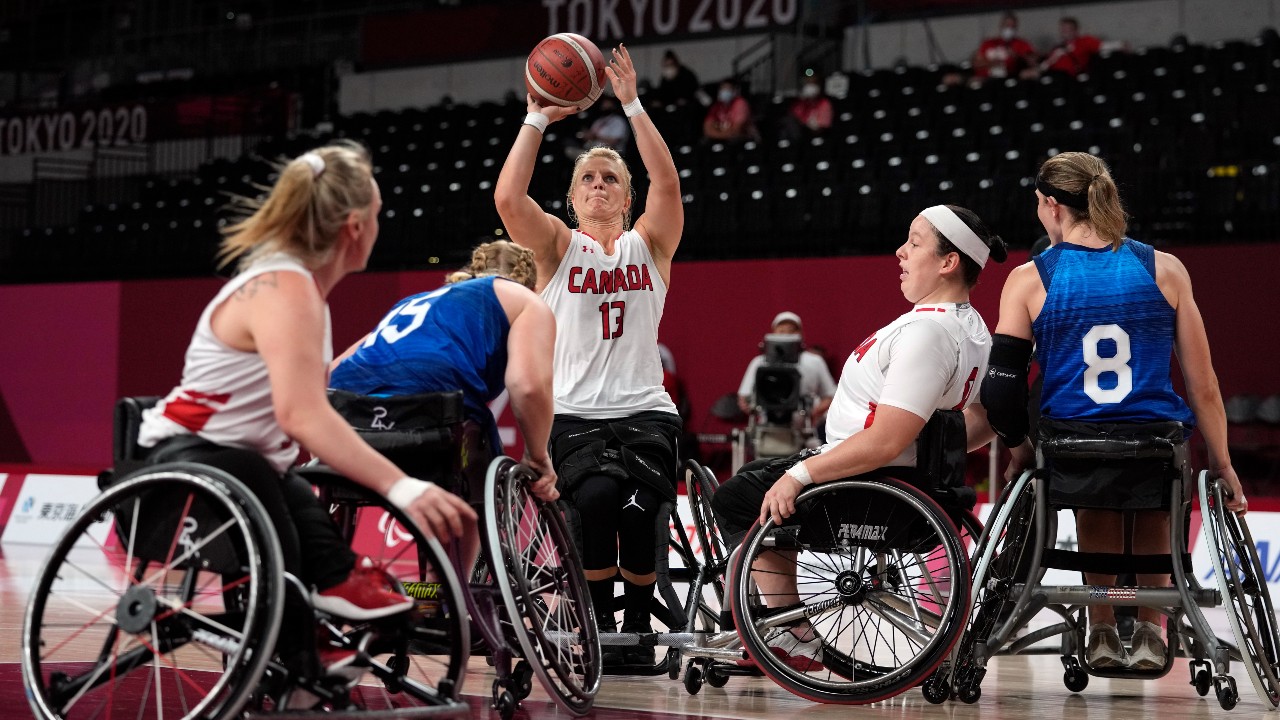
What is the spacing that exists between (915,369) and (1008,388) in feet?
1.09

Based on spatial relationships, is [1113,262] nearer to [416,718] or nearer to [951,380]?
[951,380]

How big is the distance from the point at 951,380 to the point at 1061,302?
43 cm

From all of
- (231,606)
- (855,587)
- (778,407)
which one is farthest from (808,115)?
(231,606)

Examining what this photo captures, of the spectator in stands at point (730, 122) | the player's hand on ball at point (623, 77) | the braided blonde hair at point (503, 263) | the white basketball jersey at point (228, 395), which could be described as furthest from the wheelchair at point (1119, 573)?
the spectator in stands at point (730, 122)

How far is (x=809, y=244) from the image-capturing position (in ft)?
39.7

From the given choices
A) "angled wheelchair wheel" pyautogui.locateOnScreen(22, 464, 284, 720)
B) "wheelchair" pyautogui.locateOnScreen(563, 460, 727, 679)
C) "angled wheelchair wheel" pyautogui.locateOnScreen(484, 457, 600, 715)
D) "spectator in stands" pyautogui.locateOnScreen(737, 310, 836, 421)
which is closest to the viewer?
"angled wheelchair wheel" pyautogui.locateOnScreen(22, 464, 284, 720)

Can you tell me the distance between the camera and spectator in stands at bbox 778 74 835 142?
44.9ft

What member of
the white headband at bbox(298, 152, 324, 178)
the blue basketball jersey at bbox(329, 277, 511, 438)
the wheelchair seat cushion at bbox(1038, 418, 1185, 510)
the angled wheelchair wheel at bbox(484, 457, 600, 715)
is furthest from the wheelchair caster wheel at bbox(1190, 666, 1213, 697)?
the white headband at bbox(298, 152, 324, 178)

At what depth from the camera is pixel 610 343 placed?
4746 millimetres

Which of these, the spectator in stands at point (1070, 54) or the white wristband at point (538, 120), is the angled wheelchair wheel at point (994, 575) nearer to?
the white wristband at point (538, 120)

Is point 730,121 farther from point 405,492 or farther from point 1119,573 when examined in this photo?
point 405,492

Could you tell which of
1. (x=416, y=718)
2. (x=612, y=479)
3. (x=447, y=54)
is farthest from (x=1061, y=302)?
(x=447, y=54)

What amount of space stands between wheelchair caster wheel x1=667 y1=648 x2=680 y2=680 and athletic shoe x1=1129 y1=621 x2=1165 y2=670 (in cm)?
135

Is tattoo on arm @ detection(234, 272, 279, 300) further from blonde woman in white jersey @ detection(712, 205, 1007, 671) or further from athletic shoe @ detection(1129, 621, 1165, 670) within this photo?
athletic shoe @ detection(1129, 621, 1165, 670)
